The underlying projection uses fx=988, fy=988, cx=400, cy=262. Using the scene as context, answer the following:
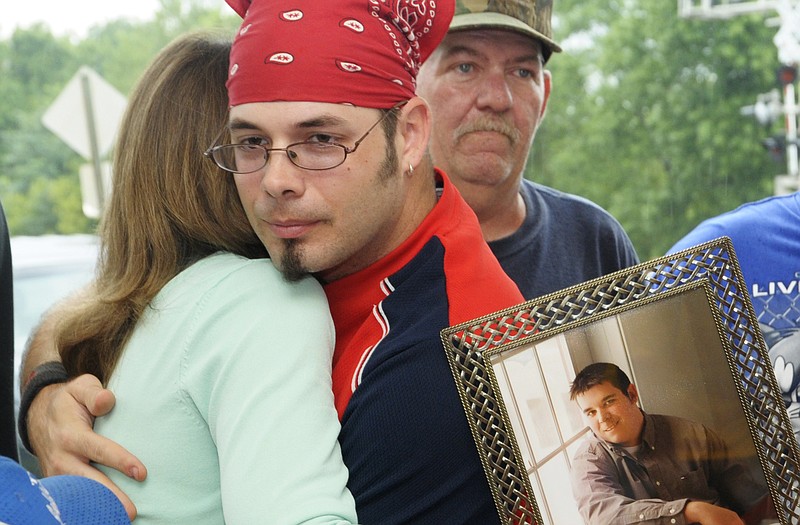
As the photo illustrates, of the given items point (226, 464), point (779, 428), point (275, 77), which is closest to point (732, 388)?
point (779, 428)

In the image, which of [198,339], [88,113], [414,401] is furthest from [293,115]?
[88,113]

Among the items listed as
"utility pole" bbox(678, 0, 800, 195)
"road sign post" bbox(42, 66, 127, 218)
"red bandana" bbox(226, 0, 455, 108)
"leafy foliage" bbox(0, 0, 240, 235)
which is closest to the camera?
"red bandana" bbox(226, 0, 455, 108)

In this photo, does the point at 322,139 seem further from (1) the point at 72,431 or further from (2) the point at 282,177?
(1) the point at 72,431

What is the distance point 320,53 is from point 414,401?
0.62 m

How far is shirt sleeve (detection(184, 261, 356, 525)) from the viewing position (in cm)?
145

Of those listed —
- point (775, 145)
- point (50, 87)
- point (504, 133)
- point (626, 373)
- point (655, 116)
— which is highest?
point (50, 87)

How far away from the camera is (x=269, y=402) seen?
1.50 m

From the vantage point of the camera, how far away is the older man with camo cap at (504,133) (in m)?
2.79

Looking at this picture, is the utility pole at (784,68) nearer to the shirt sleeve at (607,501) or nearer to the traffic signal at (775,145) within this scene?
the traffic signal at (775,145)

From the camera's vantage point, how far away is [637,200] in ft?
52.8

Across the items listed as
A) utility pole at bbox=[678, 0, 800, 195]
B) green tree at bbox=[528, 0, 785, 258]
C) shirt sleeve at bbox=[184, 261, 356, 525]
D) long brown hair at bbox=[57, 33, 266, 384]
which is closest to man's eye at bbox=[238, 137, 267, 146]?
long brown hair at bbox=[57, 33, 266, 384]

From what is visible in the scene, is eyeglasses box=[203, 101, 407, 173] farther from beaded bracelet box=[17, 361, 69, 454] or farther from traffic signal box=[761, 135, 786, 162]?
traffic signal box=[761, 135, 786, 162]

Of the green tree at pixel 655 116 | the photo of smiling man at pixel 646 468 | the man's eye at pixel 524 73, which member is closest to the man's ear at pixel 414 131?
the photo of smiling man at pixel 646 468

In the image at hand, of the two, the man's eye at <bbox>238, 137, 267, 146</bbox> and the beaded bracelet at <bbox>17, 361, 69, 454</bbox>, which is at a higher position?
the man's eye at <bbox>238, 137, 267, 146</bbox>
